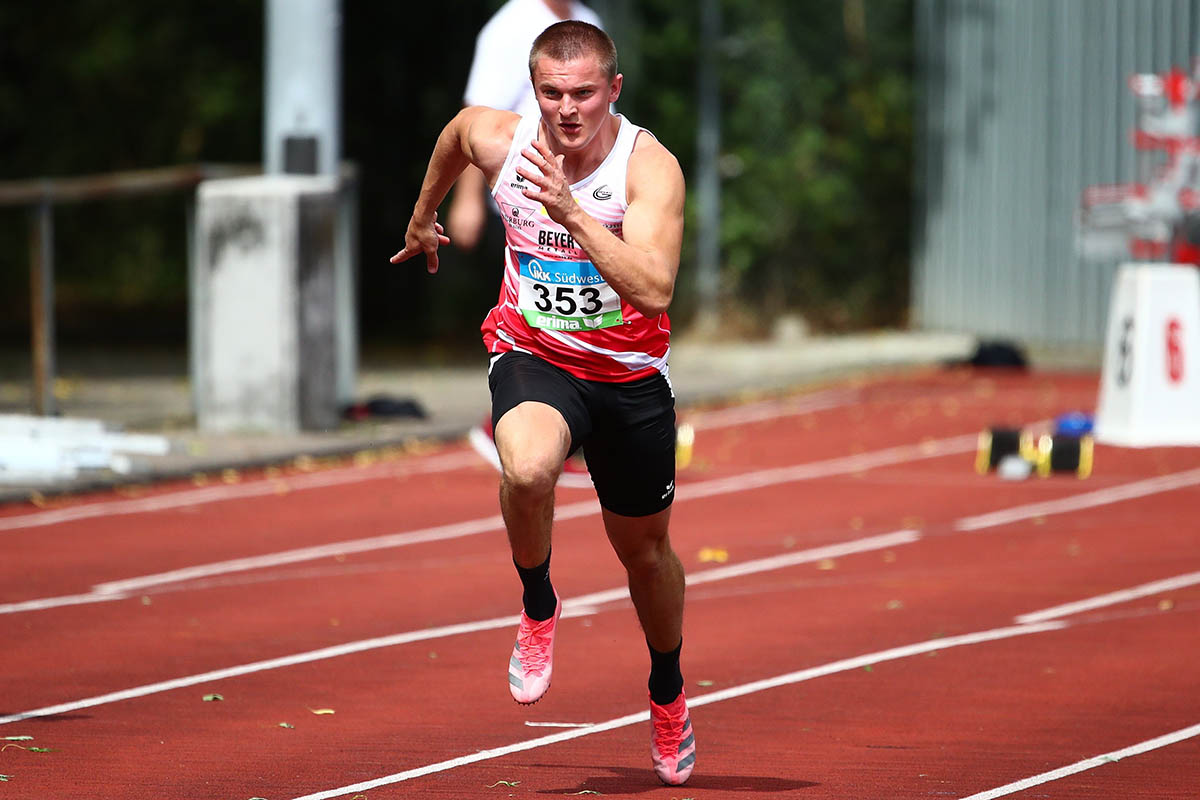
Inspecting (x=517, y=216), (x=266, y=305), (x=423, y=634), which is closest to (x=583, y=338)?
(x=517, y=216)

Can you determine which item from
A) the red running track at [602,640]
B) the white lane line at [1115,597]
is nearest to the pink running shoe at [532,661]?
the red running track at [602,640]

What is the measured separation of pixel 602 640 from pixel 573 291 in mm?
2913

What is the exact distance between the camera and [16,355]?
74.7 ft

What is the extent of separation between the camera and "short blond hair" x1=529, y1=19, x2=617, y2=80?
5.67 m

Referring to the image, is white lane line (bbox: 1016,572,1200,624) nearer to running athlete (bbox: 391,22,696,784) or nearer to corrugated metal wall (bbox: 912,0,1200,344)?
running athlete (bbox: 391,22,696,784)

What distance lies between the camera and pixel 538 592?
618cm

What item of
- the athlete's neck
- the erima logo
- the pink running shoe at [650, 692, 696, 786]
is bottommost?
the pink running shoe at [650, 692, 696, 786]

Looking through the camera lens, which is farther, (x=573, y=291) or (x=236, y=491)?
(x=236, y=491)

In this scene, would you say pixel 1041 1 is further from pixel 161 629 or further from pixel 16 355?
pixel 161 629

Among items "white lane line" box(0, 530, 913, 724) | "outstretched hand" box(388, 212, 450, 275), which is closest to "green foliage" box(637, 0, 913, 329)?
"white lane line" box(0, 530, 913, 724)

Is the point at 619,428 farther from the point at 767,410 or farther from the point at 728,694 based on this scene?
the point at 767,410

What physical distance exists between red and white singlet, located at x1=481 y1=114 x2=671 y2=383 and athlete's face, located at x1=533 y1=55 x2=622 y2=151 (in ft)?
0.48

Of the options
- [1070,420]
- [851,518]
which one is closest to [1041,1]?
[1070,420]

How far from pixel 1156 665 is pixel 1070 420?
300 inches
